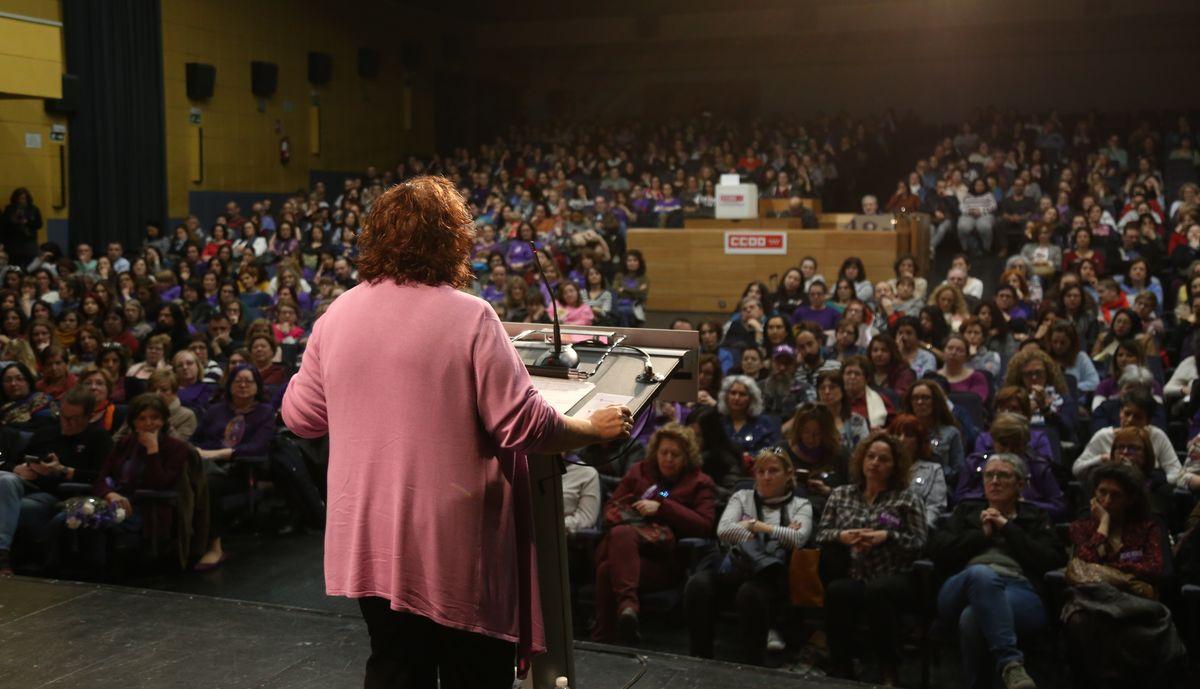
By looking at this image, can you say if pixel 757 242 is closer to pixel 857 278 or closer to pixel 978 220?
pixel 857 278

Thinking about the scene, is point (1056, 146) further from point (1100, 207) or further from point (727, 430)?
point (727, 430)

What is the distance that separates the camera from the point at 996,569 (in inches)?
131

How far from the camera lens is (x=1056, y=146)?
12.0 m

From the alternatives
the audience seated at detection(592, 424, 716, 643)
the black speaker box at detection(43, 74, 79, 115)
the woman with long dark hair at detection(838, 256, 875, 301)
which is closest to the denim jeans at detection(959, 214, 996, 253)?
the woman with long dark hair at detection(838, 256, 875, 301)

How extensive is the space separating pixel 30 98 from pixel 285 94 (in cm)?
392

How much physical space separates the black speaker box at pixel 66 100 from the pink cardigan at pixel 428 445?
983cm

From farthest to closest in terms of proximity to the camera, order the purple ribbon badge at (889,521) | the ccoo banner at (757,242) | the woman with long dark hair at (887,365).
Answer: the ccoo banner at (757,242)
the woman with long dark hair at (887,365)
the purple ribbon badge at (889,521)

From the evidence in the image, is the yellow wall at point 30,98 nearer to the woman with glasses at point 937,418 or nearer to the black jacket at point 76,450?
the black jacket at point 76,450

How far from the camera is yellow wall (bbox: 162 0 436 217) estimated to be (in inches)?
468

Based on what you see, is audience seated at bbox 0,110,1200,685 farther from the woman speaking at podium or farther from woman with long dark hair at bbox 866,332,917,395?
the woman speaking at podium

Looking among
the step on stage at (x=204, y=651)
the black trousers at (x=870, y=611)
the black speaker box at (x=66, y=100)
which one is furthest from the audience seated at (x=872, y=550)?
the black speaker box at (x=66, y=100)

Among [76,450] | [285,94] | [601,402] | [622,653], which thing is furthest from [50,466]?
[285,94]

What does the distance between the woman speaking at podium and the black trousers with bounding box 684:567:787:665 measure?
179cm

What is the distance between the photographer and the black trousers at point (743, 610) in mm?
3484
